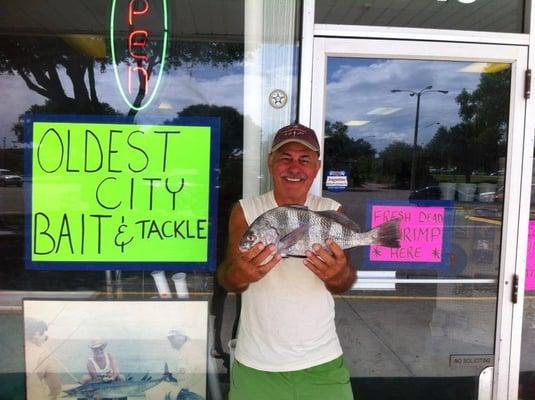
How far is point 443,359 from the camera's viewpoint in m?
3.34

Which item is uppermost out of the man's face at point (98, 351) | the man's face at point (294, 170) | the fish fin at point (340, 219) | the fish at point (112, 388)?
the man's face at point (294, 170)

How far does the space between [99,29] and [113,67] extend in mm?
230

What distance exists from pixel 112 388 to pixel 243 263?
5.42 feet

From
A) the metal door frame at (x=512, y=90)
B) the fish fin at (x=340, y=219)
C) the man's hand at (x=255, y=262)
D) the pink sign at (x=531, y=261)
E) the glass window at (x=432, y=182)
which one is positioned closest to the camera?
the man's hand at (x=255, y=262)

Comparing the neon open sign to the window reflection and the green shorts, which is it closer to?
the window reflection

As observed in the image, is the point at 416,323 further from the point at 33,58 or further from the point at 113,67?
the point at 33,58

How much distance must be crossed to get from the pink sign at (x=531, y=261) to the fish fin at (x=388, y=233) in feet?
5.41

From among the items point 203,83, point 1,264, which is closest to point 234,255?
point 203,83

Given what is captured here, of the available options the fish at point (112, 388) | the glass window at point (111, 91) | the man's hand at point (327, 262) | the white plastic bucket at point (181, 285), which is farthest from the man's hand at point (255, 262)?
the fish at point (112, 388)

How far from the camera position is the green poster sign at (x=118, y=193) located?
2.97 meters

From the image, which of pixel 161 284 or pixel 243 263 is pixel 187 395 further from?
pixel 243 263

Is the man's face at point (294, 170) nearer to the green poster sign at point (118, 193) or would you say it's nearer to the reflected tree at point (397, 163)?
the green poster sign at point (118, 193)

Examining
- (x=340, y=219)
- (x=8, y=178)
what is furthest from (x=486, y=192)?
(x=8, y=178)

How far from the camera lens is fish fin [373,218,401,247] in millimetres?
2111
